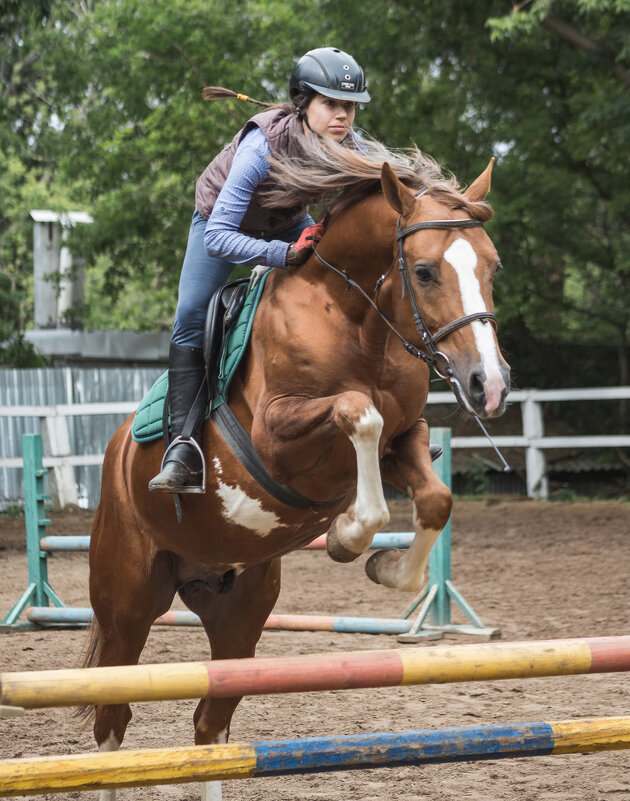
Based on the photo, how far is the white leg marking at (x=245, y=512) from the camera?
3.56 meters

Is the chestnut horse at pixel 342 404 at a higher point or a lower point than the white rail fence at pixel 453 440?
higher

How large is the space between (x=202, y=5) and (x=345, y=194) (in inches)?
482

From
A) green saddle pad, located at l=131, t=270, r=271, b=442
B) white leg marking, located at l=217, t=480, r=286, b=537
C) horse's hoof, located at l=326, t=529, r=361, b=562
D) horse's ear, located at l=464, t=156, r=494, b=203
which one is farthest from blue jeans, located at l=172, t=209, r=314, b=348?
horse's hoof, located at l=326, t=529, r=361, b=562

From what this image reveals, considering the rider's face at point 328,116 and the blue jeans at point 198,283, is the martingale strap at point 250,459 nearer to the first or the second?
the blue jeans at point 198,283

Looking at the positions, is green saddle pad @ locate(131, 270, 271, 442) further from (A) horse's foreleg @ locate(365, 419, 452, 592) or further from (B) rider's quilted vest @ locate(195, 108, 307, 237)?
(A) horse's foreleg @ locate(365, 419, 452, 592)

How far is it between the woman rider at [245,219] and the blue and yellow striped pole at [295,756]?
52.4 inches

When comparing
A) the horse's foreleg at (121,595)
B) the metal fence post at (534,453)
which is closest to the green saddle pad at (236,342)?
the horse's foreleg at (121,595)

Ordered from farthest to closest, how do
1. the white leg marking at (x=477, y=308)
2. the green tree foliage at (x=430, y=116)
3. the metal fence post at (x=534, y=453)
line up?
the green tree foliage at (x=430, y=116) < the metal fence post at (x=534, y=453) < the white leg marking at (x=477, y=308)

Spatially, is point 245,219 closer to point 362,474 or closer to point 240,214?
point 240,214

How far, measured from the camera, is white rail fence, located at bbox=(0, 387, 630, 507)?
12859mm

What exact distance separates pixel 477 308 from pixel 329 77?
118cm

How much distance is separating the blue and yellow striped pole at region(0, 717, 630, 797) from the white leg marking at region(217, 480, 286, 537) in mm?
1160

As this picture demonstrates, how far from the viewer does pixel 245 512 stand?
3588 mm

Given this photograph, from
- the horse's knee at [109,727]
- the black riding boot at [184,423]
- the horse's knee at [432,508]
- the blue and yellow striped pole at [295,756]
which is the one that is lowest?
the horse's knee at [109,727]
